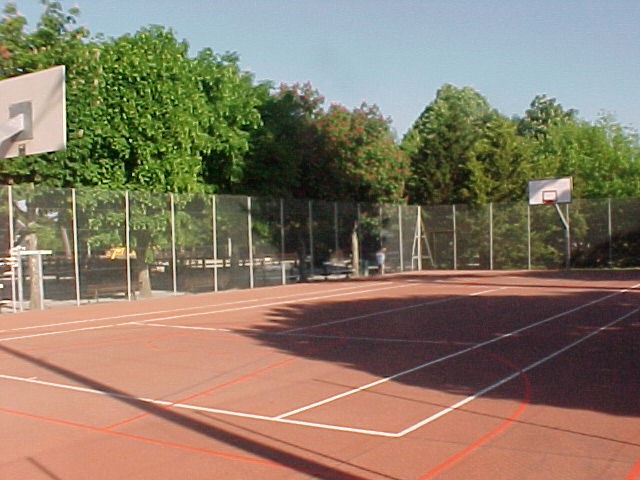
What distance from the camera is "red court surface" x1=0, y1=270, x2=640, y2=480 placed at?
7.11 m

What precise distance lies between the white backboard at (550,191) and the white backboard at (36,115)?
26.6 metres

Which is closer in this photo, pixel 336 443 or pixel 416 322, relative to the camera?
pixel 336 443

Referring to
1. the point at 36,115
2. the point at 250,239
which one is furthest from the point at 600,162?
the point at 36,115

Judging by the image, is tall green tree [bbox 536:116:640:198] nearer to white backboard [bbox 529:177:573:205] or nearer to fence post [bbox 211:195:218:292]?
white backboard [bbox 529:177:573:205]

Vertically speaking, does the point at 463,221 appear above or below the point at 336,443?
above

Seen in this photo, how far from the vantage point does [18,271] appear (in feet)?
70.2

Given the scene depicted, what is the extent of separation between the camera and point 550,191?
37.3m

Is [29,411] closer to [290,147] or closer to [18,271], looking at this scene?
[18,271]

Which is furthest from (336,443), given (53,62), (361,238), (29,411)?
(361,238)

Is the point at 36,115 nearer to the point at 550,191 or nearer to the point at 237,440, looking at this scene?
the point at 237,440

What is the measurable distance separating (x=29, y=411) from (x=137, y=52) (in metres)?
17.9

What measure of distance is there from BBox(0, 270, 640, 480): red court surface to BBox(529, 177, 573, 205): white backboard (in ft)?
58.0

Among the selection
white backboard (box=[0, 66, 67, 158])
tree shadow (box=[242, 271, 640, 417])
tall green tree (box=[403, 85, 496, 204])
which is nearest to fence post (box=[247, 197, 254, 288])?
tree shadow (box=[242, 271, 640, 417])

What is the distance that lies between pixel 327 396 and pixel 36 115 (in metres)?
8.79
